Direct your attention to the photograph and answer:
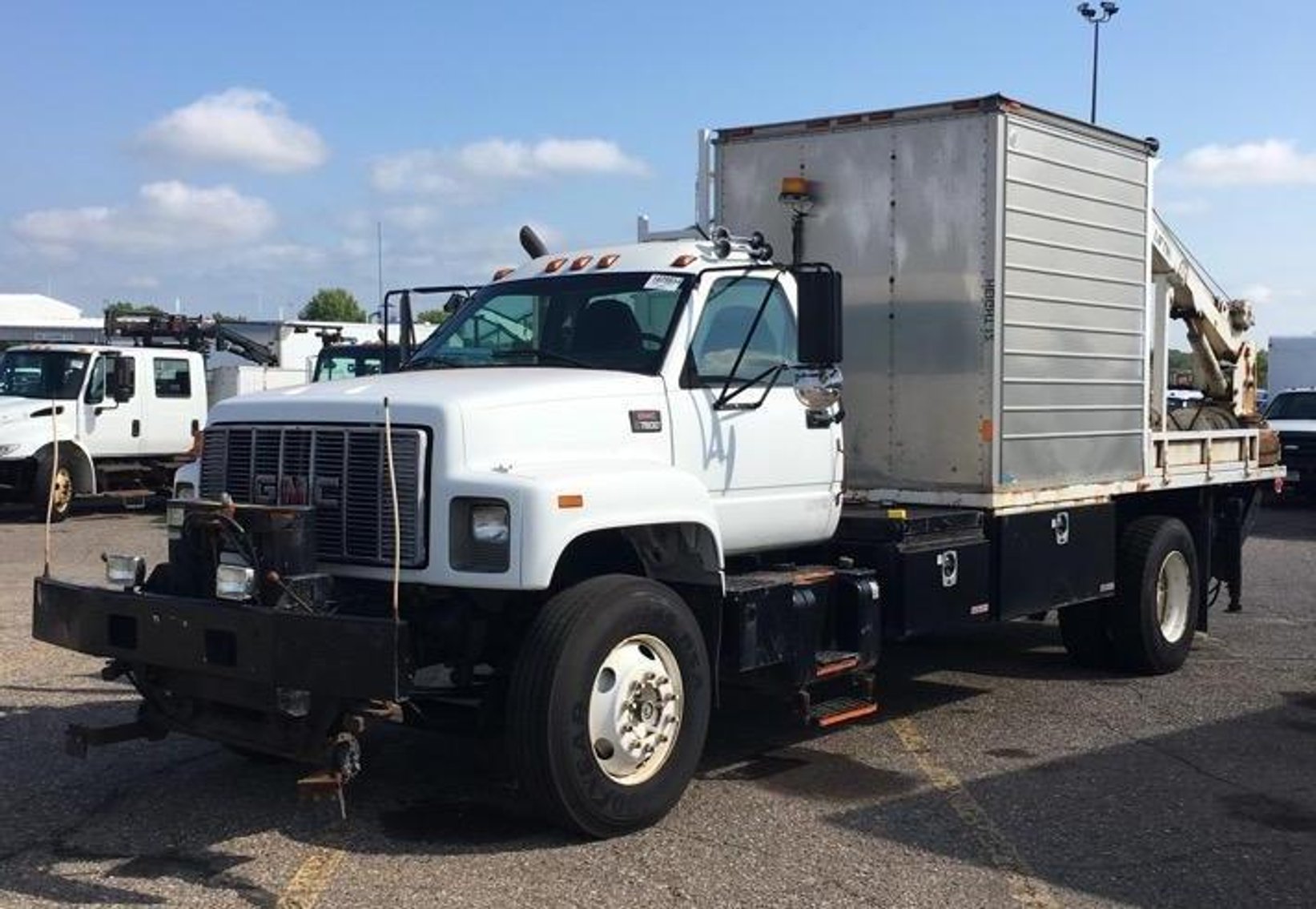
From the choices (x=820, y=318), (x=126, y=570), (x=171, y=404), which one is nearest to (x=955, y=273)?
(x=820, y=318)

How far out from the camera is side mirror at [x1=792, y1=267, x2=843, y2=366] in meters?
6.25

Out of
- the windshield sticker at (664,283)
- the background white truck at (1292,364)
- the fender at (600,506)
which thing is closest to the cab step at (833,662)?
the fender at (600,506)

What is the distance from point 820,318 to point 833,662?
167 cm

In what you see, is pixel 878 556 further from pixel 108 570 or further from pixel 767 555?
pixel 108 570

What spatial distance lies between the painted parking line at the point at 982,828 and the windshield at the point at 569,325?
2351mm

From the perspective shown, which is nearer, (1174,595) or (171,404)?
(1174,595)

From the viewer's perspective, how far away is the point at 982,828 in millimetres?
5719

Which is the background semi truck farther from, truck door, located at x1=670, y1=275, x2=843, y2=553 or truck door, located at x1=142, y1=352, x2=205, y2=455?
truck door, located at x1=142, y1=352, x2=205, y2=455

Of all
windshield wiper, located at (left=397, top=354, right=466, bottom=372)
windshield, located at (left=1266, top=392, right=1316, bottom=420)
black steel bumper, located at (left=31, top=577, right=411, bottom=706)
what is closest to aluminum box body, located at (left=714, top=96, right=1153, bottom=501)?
windshield wiper, located at (left=397, top=354, right=466, bottom=372)

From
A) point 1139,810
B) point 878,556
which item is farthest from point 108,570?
point 1139,810

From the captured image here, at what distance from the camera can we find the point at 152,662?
5.43m

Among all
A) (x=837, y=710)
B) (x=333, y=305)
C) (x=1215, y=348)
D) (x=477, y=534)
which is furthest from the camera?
(x=333, y=305)

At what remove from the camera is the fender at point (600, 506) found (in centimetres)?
516

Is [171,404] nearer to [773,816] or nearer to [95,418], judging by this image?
[95,418]
